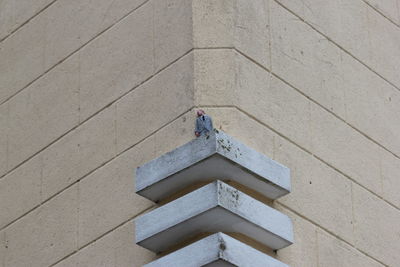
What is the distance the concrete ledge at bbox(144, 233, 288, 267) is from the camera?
6.33 meters

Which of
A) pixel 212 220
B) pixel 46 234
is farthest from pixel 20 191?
pixel 212 220

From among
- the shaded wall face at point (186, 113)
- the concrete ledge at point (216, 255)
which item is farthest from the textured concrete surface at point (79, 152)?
the concrete ledge at point (216, 255)

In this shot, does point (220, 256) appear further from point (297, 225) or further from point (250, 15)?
point (250, 15)

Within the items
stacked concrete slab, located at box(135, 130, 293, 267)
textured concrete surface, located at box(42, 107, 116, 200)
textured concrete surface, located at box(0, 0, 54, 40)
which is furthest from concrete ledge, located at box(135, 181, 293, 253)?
textured concrete surface, located at box(0, 0, 54, 40)

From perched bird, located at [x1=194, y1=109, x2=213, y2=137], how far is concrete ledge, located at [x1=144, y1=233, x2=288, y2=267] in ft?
2.02

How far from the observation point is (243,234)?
6.65m

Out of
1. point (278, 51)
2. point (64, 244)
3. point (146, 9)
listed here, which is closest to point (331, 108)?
point (278, 51)

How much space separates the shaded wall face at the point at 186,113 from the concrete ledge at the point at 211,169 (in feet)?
0.52

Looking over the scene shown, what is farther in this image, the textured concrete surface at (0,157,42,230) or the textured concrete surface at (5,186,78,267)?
the textured concrete surface at (0,157,42,230)

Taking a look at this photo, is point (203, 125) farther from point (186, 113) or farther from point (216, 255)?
point (216, 255)

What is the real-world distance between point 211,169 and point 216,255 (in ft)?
1.67

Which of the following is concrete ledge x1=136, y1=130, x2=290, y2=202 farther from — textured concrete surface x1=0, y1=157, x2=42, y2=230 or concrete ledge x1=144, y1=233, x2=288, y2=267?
textured concrete surface x1=0, y1=157, x2=42, y2=230

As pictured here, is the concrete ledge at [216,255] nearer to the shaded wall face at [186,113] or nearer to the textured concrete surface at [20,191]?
the shaded wall face at [186,113]

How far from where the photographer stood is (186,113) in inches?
273
